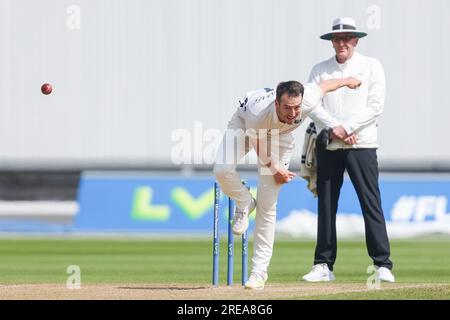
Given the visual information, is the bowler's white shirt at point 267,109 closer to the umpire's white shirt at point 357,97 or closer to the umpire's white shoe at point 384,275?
the umpire's white shirt at point 357,97

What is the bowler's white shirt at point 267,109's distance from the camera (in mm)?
9562

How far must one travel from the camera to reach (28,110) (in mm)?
26531

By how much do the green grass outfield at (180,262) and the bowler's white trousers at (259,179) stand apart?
0.88m

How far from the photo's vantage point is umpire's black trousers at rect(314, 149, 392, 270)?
441 inches

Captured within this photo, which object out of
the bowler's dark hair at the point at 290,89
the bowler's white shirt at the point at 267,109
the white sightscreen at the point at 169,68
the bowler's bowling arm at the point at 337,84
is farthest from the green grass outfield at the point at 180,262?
the white sightscreen at the point at 169,68

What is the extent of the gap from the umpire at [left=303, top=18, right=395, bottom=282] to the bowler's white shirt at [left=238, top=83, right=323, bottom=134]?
52.0 inches

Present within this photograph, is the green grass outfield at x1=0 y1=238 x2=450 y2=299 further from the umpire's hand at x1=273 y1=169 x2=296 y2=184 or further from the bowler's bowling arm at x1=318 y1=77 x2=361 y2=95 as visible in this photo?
the bowler's bowling arm at x1=318 y1=77 x2=361 y2=95

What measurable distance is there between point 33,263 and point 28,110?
12.4 metres

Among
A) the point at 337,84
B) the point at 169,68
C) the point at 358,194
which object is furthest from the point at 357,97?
the point at 169,68

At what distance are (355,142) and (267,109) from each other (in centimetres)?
176

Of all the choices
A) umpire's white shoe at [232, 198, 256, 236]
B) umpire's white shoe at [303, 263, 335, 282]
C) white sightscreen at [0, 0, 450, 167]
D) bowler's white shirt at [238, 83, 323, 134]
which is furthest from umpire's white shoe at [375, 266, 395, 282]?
white sightscreen at [0, 0, 450, 167]

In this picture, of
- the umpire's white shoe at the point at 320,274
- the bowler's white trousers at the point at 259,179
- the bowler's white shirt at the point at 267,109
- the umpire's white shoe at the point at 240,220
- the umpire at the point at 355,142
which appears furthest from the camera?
the umpire's white shoe at the point at 320,274

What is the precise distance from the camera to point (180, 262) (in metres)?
14.5

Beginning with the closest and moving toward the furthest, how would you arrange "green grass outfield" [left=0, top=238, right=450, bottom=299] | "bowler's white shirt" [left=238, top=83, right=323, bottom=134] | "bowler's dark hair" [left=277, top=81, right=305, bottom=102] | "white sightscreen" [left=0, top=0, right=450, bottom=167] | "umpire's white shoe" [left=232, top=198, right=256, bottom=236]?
"bowler's dark hair" [left=277, top=81, right=305, bottom=102]
"bowler's white shirt" [left=238, top=83, right=323, bottom=134]
"umpire's white shoe" [left=232, top=198, right=256, bottom=236]
"green grass outfield" [left=0, top=238, right=450, bottom=299]
"white sightscreen" [left=0, top=0, right=450, bottom=167]
